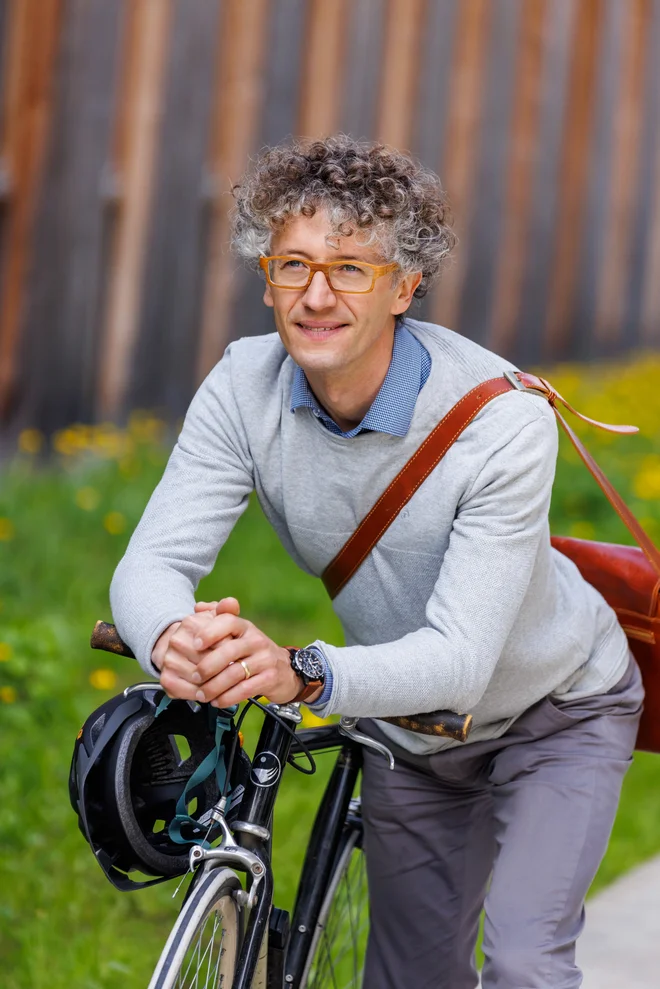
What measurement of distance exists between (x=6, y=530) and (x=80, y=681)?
2.53 ft

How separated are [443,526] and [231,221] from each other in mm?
636

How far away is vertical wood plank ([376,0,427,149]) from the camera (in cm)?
720

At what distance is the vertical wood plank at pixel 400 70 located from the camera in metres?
7.20

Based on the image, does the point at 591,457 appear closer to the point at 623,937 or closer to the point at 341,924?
the point at 341,924

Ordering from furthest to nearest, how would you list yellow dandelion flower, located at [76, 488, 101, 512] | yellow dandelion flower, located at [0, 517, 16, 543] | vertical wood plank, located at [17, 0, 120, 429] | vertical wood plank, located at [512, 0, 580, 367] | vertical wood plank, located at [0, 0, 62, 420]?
vertical wood plank, located at [512, 0, 580, 367]
vertical wood plank, located at [17, 0, 120, 429]
vertical wood plank, located at [0, 0, 62, 420]
yellow dandelion flower, located at [76, 488, 101, 512]
yellow dandelion flower, located at [0, 517, 16, 543]

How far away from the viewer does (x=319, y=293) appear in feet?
6.56

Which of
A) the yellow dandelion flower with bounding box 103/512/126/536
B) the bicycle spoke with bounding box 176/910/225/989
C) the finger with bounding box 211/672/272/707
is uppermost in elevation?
the finger with bounding box 211/672/272/707

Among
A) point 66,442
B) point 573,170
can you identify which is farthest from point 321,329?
point 573,170

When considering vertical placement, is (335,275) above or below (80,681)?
above

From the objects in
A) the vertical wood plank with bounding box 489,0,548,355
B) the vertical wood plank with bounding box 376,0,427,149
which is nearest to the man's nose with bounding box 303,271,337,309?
the vertical wood plank with bounding box 376,0,427,149

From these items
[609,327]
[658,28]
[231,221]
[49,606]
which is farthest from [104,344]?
[658,28]

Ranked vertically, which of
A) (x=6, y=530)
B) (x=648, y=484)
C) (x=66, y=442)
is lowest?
(x=6, y=530)

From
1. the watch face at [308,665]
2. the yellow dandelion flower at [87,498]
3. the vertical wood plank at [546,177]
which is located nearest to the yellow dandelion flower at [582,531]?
the yellow dandelion flower at [87,498]

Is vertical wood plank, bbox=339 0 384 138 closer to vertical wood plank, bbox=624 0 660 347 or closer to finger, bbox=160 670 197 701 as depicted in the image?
vertical wood plank, bbox=624 0 660 347
